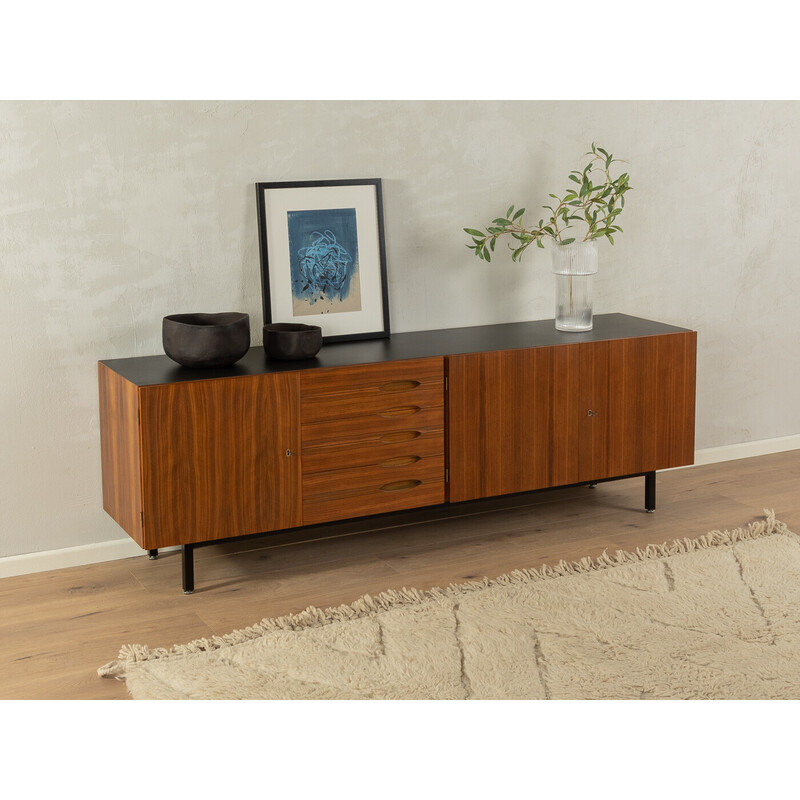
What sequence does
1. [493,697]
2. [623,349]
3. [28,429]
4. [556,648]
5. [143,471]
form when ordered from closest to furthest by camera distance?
[493,697] < [556,648] < [143,471] < [28,429] < [623,349]

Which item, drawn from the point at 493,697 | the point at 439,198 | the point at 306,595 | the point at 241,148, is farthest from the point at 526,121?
the point at 493,697

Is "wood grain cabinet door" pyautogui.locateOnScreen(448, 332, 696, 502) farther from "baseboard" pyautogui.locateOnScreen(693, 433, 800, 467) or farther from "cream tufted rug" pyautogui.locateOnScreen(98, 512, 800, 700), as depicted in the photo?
"baseboard" pyautogui.locateOnScreen(693, 433, 800, 467)

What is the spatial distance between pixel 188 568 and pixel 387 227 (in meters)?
1.37

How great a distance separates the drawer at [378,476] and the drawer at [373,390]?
0.55ft

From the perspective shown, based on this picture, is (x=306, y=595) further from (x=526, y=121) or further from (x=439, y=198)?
(x=526, y=121)

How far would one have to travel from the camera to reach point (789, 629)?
9.36 ft

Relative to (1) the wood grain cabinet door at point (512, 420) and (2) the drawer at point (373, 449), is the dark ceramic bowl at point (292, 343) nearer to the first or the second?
(2) the drawer at point (373, 449)

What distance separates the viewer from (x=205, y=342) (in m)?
3.10

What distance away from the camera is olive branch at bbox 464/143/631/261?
3.74 m

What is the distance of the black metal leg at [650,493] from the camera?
12.5ft

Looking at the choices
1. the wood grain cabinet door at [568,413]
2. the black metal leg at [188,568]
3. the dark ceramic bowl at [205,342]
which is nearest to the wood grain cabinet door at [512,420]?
the wood grain cabinet door at [568,413]

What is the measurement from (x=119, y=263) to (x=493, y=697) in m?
1.77

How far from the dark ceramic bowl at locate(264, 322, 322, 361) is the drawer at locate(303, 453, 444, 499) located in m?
0.38

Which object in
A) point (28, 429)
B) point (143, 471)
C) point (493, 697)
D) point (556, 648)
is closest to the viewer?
point (493, 697)
